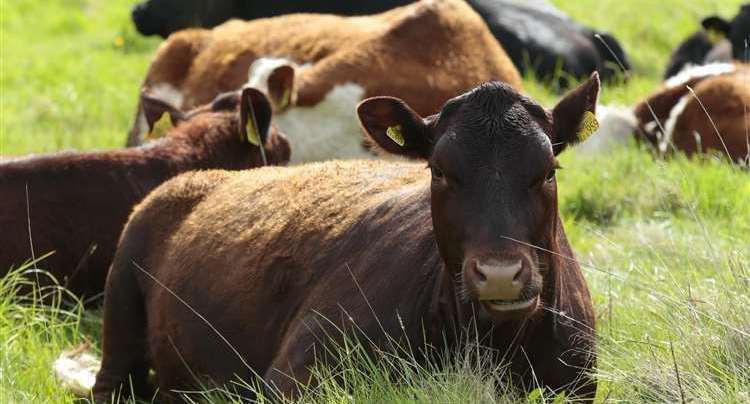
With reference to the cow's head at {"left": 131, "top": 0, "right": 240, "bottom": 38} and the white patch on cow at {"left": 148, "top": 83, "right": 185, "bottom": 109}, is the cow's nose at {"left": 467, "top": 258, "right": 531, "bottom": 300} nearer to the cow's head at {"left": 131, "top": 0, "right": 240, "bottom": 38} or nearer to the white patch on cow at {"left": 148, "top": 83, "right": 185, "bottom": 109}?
the white patch on cow at {"left": 148, "top": 83, "right": 185, "bottom": 109}

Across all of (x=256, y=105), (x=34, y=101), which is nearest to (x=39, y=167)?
(x=256, y=105)

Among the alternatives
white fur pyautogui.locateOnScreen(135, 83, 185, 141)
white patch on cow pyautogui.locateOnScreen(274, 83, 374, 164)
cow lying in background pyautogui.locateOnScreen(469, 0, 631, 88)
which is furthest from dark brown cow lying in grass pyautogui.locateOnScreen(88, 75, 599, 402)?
cow lying in background pyautogui.locateOnScreen(469, 0, 631, 88)

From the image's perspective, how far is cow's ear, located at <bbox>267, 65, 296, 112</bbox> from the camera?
1044cm

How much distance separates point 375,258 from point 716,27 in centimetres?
1319

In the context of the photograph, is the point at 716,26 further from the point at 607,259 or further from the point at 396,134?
the point at 396,134

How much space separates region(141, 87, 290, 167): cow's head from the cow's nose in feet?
13.9

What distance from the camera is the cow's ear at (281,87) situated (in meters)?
10.4

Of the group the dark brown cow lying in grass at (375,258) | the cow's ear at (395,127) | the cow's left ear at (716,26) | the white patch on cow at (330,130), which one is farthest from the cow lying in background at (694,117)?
the cow's ear at (395,127)

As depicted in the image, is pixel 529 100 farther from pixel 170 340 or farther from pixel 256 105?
pixel 256 105

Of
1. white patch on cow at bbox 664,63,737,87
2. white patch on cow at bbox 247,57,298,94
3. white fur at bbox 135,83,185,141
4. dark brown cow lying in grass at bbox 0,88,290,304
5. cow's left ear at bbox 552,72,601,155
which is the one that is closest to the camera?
cow's left ear at bbox 552,72,601,155

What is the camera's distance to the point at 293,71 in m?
10.5

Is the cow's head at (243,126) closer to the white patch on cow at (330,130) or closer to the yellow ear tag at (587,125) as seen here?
the white patch on cow at (330,130)

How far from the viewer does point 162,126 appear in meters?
9.50

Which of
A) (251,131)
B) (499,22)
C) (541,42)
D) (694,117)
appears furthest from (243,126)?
(541,42)
